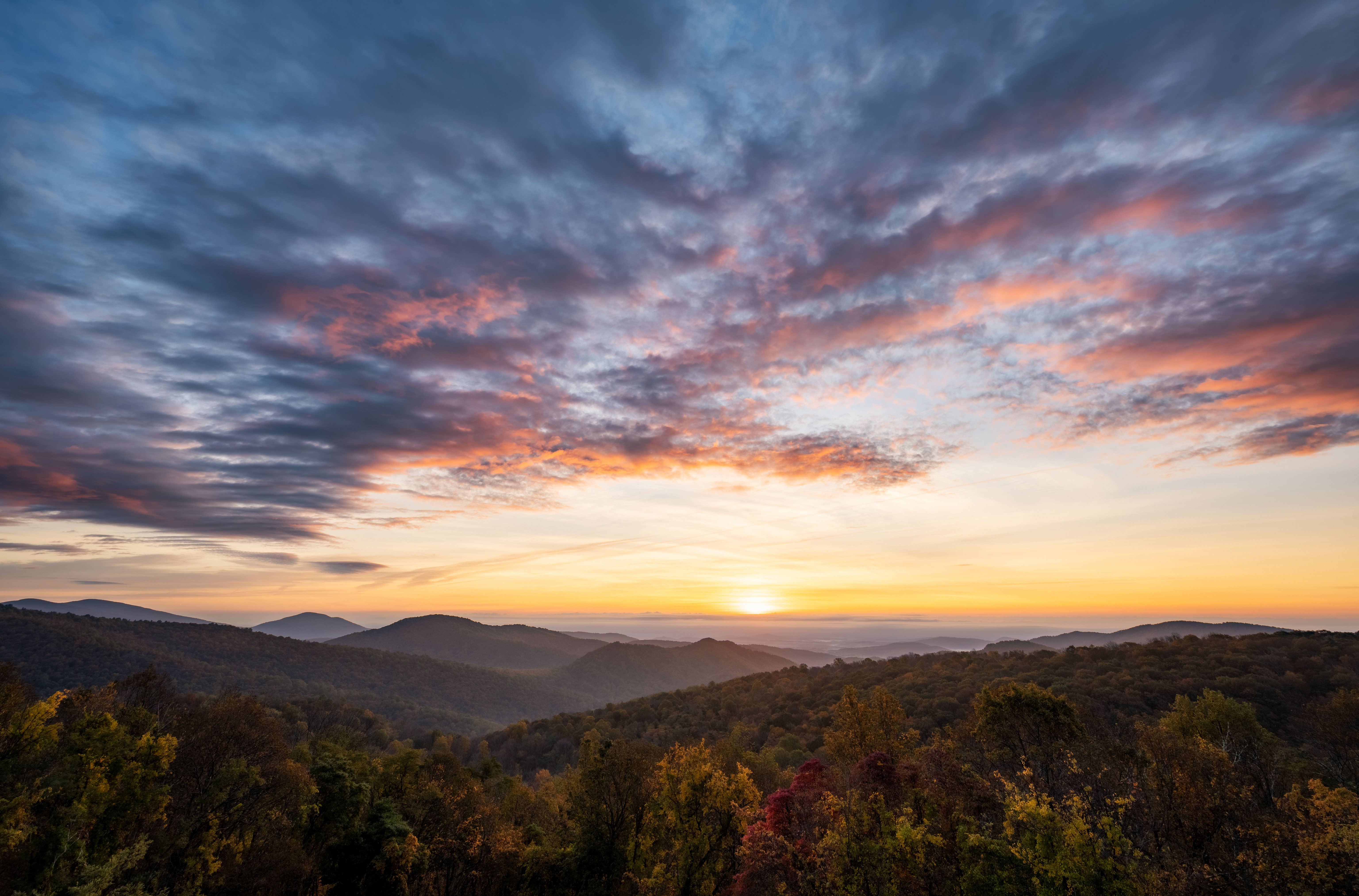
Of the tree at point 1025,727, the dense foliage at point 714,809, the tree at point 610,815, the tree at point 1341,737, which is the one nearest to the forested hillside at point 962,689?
the dense foliage at point 714,809

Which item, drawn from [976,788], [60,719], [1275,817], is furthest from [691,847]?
[60,719]

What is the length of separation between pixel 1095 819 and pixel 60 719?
281ft

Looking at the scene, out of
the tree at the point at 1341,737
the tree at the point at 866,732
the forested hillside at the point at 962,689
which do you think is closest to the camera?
the tree at the point at 1341,737

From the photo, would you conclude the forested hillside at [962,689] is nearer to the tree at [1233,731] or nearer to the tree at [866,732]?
the tree at [1233,731]

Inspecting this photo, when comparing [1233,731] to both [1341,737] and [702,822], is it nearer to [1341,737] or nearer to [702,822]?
[1341,737]

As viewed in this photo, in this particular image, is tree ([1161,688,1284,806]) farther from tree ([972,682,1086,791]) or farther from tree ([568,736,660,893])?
tree ([568,736,660,893])

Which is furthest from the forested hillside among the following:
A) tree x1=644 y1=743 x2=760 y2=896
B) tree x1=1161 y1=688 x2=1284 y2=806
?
tree x1=644 y1=743 x2=760 y2=896

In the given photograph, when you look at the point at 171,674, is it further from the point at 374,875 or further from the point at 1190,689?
the point at 1190,689

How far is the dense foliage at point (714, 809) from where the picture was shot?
26109 millimetres

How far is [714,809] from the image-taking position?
3984 cm

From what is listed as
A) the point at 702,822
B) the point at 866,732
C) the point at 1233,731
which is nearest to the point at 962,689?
the point at 1233,731

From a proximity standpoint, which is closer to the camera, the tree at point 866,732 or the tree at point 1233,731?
the tree at point 1233,731

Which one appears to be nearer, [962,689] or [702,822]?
[702,822]

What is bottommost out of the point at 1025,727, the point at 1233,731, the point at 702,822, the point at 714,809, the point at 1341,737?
the point at 702,822
